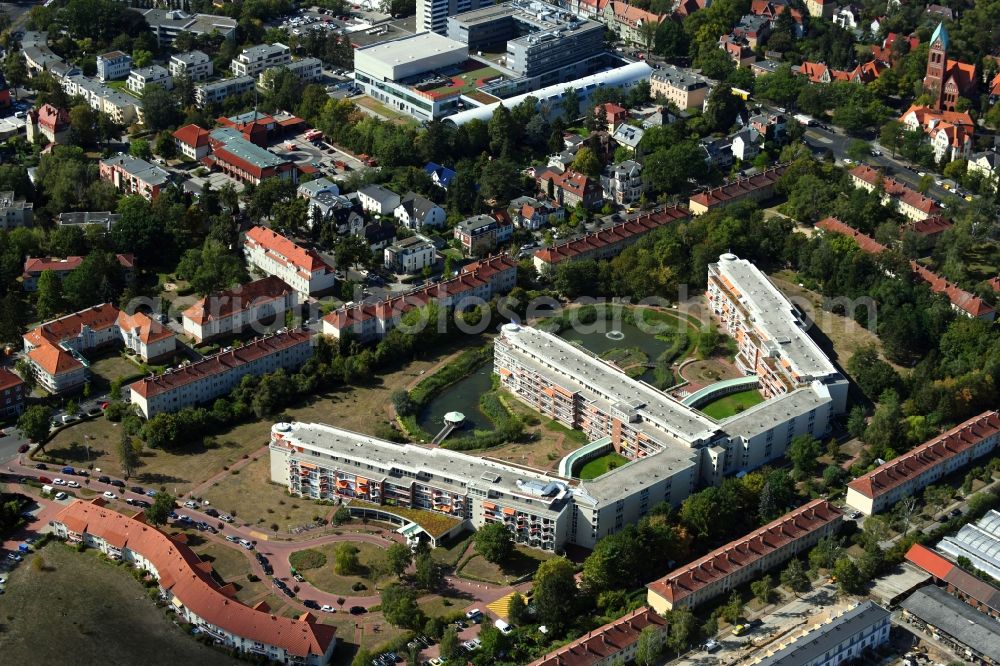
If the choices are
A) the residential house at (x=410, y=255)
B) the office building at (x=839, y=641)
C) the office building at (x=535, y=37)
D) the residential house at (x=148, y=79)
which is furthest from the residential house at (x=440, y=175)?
the office building at (x=839, y=641)

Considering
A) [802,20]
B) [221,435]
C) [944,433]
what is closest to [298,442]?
[221,435]

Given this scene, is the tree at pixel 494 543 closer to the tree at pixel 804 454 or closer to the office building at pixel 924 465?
the tree at pixel 804 454

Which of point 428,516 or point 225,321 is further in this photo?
point 225,321

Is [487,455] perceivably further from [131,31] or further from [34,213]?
[131,31]

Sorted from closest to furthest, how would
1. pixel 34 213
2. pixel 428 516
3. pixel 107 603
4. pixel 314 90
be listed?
pixel 107 603
pixel 428 516
pixel 34 213
pixel 314 90

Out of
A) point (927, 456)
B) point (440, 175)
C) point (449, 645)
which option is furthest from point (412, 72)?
point (449, 645)

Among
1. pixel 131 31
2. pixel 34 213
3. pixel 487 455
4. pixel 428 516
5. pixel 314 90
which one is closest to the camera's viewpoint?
pixel 428 516

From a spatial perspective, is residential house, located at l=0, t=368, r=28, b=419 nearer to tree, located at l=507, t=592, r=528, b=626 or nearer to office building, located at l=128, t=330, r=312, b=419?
office building, located at l=128, t=330, r=312, b=419

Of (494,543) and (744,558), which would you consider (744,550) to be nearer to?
(744,558)
